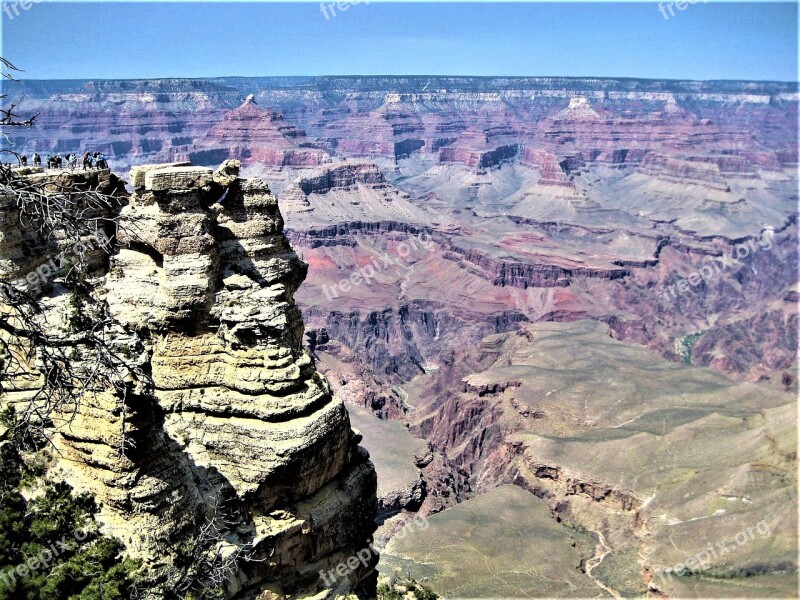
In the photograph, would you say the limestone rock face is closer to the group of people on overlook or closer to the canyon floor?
the group of people on overlook

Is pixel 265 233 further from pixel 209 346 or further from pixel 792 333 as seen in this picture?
pixel 792 333

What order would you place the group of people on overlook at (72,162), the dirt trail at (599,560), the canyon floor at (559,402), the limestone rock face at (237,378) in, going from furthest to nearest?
the canyon floor at (559,402) → the dirt trail at (599,560) → the group of people on overlook at (72,162) → the limestone rock face at (237,378)

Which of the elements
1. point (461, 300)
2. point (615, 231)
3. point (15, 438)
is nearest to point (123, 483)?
point (15, 438)

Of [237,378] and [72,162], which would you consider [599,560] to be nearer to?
[237,378]

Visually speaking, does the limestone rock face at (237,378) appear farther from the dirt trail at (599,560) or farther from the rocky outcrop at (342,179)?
the rocky outcrop at (342,179)

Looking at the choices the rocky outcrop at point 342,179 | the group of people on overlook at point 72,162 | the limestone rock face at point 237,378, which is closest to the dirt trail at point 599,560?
the limestone rock face at point 237,378

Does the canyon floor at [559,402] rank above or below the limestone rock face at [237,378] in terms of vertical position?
below

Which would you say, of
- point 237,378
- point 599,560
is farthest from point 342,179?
point 237,378

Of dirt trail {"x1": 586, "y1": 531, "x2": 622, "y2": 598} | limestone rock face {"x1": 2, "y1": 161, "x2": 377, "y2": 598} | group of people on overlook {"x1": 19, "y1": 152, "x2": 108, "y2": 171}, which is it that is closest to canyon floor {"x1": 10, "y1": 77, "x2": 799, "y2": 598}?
dirt trail {"x1": 586, "y1": 531, "x2": 622, "y2": 598}
